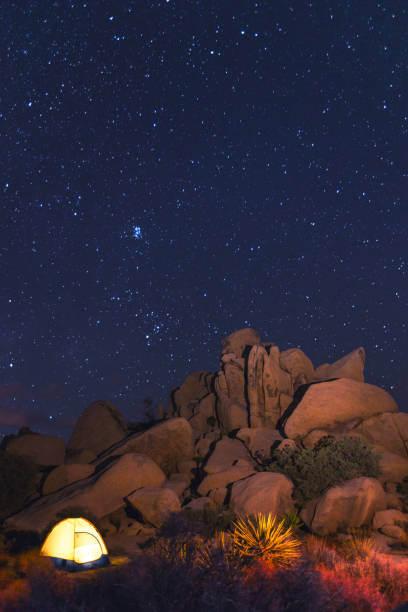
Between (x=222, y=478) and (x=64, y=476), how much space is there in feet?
28.2

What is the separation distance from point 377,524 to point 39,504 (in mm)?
15370

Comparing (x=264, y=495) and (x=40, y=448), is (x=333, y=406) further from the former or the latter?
(x=40, y=448)

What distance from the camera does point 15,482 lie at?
24000mm

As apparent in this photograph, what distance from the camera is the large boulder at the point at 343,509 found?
18422 mm

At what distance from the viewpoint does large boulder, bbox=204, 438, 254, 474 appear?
25.0 metres

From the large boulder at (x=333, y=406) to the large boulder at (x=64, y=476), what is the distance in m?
12.1

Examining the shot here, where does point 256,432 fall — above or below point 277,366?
below

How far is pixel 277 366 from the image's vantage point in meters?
33.8

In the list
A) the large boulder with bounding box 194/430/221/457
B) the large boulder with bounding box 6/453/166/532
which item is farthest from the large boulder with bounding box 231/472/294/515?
the large boulder with bounding box 194/430/221/457

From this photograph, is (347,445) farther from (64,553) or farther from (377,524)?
(64,553)

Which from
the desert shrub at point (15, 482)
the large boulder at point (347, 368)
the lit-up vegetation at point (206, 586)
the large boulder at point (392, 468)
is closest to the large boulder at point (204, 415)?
the large boulder at point (347, 368)

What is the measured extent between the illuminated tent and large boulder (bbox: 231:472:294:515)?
7396 mm

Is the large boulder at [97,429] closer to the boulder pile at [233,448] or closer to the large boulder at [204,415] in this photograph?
the boulder pile at [233,448]

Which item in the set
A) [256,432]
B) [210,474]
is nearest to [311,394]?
[256,432]
